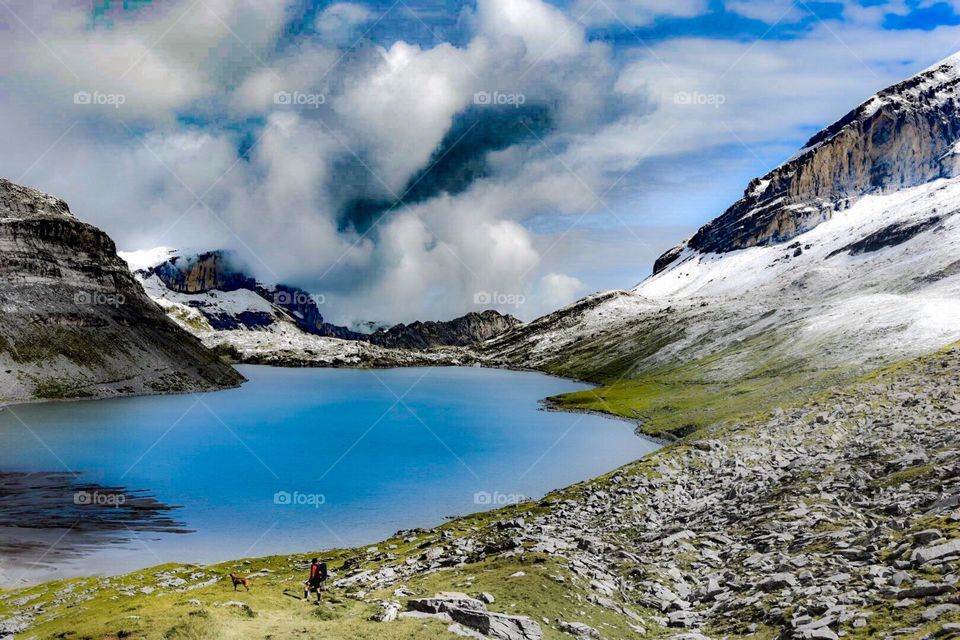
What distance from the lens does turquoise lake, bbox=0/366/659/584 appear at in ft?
196

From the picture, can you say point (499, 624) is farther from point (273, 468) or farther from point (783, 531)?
point (273, 468)

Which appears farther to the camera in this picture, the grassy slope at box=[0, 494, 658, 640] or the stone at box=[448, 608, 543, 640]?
the stone at box=[448, 608, 543, 640]

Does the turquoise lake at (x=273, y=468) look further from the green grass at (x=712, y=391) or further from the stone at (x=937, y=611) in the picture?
the stone at (x=937, y=611)

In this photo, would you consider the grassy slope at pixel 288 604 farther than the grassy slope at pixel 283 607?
Yes

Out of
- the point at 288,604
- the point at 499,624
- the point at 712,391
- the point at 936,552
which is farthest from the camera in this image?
the point at 712,391

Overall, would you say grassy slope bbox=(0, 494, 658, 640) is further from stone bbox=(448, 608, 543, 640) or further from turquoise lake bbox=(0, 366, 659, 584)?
turquoise lake bbox=(0, 366, 659, 584)

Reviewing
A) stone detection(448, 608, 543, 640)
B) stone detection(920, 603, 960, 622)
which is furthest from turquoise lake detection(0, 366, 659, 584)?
stone detection(920, 603, 960, 622)

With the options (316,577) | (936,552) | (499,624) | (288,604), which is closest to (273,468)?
(316,577)

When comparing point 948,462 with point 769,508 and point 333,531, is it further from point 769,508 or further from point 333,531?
point 333,531

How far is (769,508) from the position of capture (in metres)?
44.5

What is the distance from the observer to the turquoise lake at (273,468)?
59.6 meters

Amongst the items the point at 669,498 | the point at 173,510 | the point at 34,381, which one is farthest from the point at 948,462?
the point at 34,381

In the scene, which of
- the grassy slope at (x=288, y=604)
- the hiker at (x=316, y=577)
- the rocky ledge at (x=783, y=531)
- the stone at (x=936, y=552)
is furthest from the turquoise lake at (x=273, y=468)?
the stone at (x=936, y=552)

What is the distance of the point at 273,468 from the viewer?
309 ft
